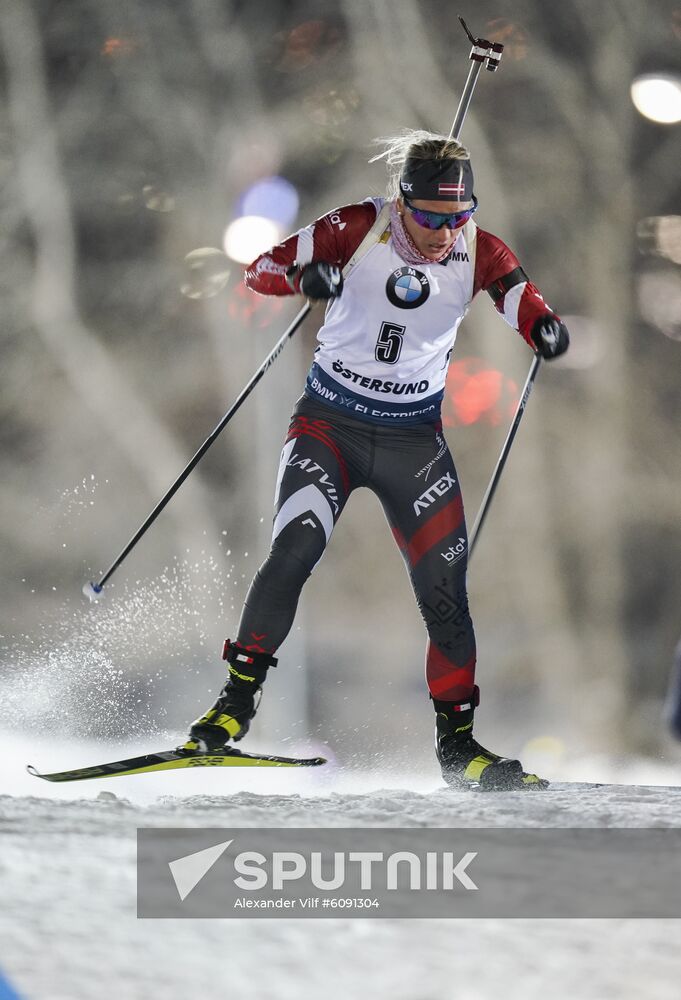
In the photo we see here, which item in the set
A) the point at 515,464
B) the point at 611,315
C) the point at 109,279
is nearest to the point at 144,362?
the point at 109,279

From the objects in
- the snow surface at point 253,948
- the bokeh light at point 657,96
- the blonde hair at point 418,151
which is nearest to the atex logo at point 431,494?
the blonde hair at point 418,151

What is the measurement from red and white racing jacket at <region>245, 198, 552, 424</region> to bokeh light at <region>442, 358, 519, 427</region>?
431 cm

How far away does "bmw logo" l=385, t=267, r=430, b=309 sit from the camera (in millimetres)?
2506

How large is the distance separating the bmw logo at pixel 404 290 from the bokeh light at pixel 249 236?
13.0ft

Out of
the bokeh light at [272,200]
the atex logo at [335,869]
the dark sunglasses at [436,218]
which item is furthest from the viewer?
the bokeh light at [272,200]

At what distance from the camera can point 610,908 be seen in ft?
5.08

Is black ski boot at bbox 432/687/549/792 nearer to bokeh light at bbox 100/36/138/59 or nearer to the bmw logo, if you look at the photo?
the bmw logo

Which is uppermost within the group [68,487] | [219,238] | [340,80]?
[340,80]

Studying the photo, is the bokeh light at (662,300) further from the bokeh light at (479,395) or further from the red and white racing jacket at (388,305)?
the red and white racing jacket at (388,305)

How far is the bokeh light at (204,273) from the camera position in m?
6.94

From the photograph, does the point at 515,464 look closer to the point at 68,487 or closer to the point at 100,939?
the point at 68,487

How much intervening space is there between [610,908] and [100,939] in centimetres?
74

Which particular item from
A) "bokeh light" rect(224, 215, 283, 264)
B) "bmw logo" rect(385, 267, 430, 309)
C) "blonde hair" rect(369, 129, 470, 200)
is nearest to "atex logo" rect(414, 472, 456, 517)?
"bmw logo" rect(385, 267, 430, 309)

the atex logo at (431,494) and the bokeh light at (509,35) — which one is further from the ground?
the bokeh light at (509,35)
